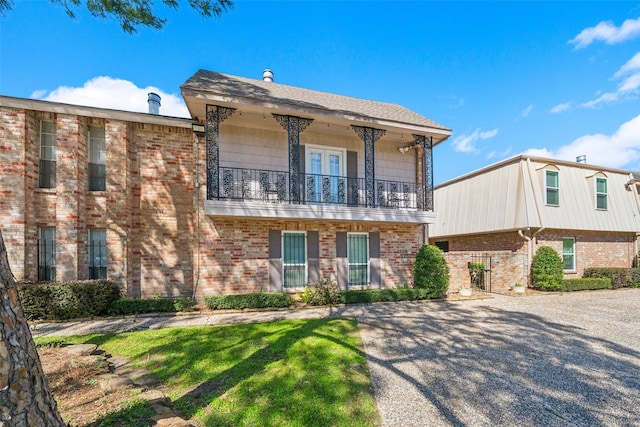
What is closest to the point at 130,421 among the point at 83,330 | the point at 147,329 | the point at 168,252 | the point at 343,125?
the point at 147,329

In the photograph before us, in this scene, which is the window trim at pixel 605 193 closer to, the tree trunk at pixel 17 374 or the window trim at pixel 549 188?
the window trim at pixel 549 188

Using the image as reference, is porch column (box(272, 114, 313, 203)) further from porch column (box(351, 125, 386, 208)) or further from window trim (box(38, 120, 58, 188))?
window trim (box(38, 120, 58, 188))

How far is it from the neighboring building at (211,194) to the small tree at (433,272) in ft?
2.67

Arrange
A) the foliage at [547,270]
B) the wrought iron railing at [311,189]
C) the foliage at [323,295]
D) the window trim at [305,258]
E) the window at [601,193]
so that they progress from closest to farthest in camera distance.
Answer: the foliage at [323,295], the wrought iron railing at [311,189], the window trim at [305,258], the foliage at [547,270], the window at [601,193]

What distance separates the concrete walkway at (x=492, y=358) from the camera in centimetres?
357

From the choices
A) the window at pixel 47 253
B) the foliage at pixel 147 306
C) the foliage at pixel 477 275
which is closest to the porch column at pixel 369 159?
the foliage at pixel 147 306

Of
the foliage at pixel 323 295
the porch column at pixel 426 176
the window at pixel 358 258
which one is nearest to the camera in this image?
the foliage at pixel 323 295

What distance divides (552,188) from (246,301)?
47.6 ft

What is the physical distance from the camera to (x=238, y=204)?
9008mm

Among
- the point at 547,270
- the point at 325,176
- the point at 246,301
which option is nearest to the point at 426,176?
the point at 325,176

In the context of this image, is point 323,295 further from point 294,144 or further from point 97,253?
point 97,253

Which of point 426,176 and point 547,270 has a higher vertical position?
point 426,176

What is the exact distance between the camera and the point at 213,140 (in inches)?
359

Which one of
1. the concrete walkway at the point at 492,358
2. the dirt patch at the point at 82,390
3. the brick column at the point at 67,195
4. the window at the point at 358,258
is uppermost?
the brick column at the point at 67,195
